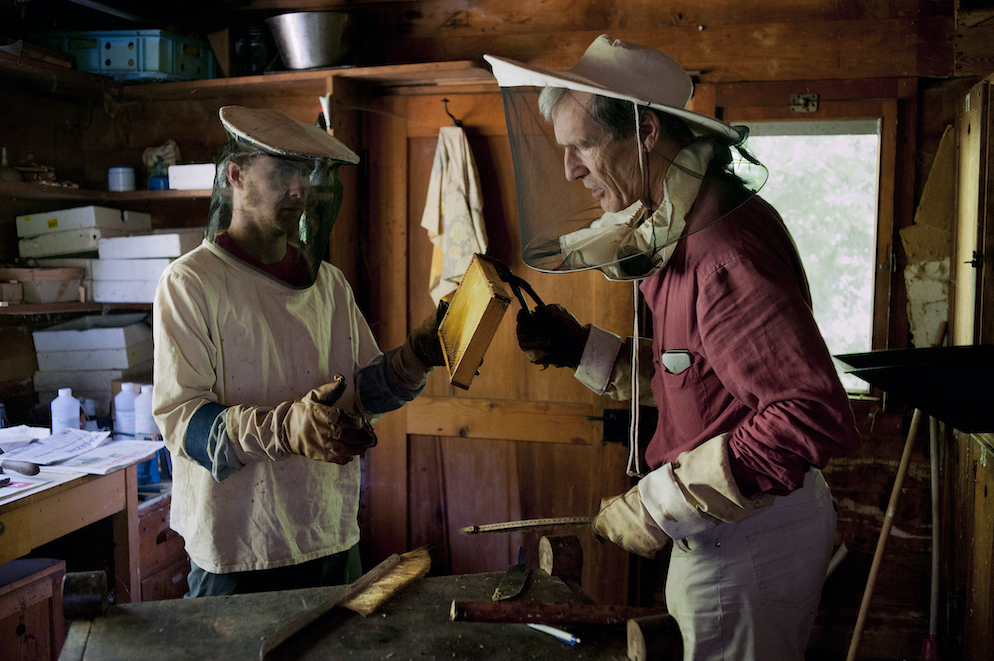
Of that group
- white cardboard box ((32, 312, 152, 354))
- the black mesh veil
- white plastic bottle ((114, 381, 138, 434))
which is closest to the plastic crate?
white cardboard box ((32, 312, 152, 354))

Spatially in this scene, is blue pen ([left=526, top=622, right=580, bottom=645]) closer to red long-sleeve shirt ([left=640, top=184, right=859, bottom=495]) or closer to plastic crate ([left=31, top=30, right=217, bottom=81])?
red long-sleeve shirt ([left=640, top=184, right=859, bottom=495])

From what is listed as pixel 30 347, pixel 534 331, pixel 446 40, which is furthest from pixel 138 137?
pixel 534 331

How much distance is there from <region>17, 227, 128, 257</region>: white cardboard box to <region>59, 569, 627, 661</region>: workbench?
2.02 metres

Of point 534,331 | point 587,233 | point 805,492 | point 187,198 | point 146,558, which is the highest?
point 187,198

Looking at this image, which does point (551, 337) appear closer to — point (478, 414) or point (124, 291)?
point (478, 414)

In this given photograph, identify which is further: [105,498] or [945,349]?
[105,498]

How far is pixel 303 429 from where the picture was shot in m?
1.57

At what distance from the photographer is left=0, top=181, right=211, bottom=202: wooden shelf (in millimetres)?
2721

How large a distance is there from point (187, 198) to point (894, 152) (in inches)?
119

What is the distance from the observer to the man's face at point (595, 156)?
1457 millimetres

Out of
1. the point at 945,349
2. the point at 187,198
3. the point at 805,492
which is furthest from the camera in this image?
the point at 187,198

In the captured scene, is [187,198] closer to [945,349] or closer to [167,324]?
[167,324]

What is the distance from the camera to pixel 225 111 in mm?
1764

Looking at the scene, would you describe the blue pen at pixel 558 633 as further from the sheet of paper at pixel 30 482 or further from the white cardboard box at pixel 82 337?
the white cardboard box at pixel 82 337
